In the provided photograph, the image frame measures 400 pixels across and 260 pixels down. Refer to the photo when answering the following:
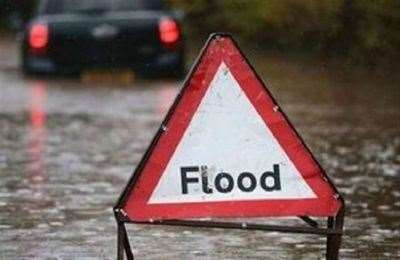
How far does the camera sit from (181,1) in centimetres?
3644

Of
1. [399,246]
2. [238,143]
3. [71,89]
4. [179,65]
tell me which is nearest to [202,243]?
[399,246]

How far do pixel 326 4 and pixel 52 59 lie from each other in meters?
3.99

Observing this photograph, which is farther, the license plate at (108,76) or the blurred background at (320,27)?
the license plate at (108,76)

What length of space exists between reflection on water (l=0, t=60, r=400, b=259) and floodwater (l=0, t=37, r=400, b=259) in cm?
1

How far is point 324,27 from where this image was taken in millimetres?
25562

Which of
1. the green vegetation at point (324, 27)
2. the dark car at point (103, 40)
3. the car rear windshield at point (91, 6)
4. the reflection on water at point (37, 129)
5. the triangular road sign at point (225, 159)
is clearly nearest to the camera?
the triangular road sign at point (225, 159)

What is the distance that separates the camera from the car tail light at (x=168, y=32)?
24.8m

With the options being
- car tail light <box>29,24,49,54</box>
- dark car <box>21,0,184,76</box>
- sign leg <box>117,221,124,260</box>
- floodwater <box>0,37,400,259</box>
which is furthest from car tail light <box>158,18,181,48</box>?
sign leg <box>117,221,124,260</box>

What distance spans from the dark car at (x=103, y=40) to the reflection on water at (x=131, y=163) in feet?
1.36

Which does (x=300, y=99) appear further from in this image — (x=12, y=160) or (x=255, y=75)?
(x=255, y=75)

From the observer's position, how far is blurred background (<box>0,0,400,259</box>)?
9.58 m

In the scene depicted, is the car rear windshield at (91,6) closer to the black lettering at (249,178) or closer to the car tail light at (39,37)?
the car tail light at (39,37)

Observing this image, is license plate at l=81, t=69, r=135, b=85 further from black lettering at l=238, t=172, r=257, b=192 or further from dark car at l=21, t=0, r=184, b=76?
black lettering at l=238, t=172, r=257, b=192

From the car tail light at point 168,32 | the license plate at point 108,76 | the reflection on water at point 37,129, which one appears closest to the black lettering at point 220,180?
the reflection on water at point 37,129
